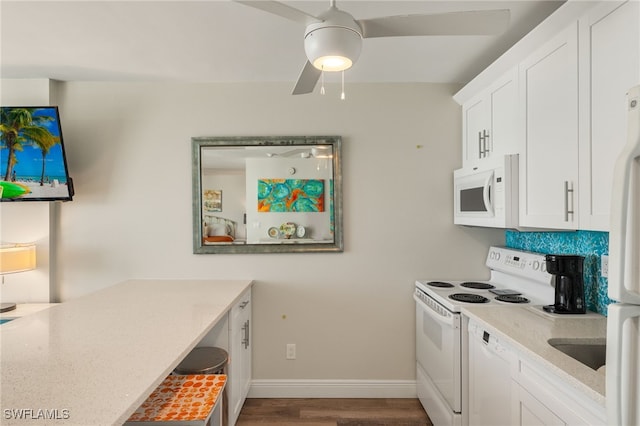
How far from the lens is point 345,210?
8.66ft

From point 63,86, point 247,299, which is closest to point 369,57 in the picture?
point 247,299

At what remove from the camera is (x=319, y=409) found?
2.46 m

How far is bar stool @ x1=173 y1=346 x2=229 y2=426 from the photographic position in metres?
1.73

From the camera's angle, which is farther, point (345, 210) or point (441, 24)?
point (345, 210)

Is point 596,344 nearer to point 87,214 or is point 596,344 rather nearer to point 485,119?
point 485,119

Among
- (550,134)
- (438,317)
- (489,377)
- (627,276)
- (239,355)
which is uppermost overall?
(550,134)

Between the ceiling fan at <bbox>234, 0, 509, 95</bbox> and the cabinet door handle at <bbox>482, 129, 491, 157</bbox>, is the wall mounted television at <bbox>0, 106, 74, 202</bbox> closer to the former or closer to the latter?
the ceiling fan at <bbox>234, 0, 509, 95</bbox>

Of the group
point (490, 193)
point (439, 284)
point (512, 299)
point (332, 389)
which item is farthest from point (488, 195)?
point (332, 389)

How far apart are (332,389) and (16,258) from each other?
2.44 meters

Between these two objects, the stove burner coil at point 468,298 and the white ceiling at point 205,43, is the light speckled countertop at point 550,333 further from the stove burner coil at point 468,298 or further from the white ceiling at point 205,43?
the white ceiling at point 205,43

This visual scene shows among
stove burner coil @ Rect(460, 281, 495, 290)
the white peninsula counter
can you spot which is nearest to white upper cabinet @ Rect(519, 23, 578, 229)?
stove burner coil @ Rect(460, 281, 495, 290)

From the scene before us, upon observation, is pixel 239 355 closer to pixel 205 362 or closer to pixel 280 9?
pixel 205 362

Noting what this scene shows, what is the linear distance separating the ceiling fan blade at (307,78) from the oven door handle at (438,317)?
1480 millimetres

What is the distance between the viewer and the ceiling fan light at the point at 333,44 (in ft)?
3.86
